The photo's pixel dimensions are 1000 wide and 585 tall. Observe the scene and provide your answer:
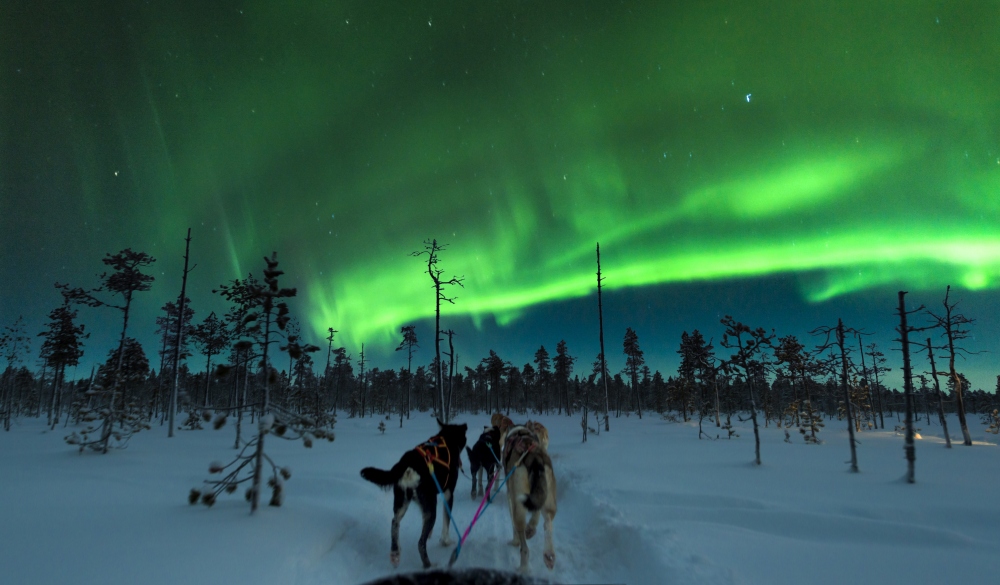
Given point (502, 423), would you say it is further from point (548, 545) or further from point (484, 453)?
point (548, 545)

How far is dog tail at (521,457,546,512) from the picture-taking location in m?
5.70

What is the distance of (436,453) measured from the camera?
22.5 ft

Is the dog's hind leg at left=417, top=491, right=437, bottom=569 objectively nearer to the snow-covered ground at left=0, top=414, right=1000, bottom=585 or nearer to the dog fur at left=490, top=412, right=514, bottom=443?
the snow-covered ground at left=0, top=414, right=1000, bottom=585

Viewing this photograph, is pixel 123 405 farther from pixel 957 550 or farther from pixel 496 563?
pixel 957 550

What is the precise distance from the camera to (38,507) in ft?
23.7

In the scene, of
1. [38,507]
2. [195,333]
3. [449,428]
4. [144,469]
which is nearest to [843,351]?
[449,428]

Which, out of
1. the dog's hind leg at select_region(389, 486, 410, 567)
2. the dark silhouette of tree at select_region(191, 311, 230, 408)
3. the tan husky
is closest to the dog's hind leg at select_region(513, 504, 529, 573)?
the tan husky

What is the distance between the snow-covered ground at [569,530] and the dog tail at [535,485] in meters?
1.30

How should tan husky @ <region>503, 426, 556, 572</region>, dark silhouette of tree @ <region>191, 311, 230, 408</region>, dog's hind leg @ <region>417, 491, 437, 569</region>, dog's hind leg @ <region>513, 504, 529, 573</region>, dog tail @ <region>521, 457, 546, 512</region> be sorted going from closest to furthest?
1. dog tail @ <region>521, 457, 546, 512</region>
2. tan husky @ <region>503, 426, 556, 572</region>
3. dog's hind leg @ <region>513, 504, 529, 573</region>
4. dog's hind leg @ <region>417, 491, 437, 569</region>
5. dark silhouette of tree @ <region>191, 311, 230, 408</region>

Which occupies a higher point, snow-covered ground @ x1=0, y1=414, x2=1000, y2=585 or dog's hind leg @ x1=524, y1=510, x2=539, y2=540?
dog's hind leg @ x1=524, y1=510, x2=539, y2=540

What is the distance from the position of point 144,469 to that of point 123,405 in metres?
9.41

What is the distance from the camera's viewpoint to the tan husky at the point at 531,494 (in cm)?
590

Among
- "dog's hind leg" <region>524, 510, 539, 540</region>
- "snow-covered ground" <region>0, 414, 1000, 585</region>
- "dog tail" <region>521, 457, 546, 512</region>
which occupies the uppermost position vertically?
"dog tail" <region>521, 457, 546, 512</region>

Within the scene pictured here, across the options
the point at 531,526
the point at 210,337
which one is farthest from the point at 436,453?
the point at 210,337
